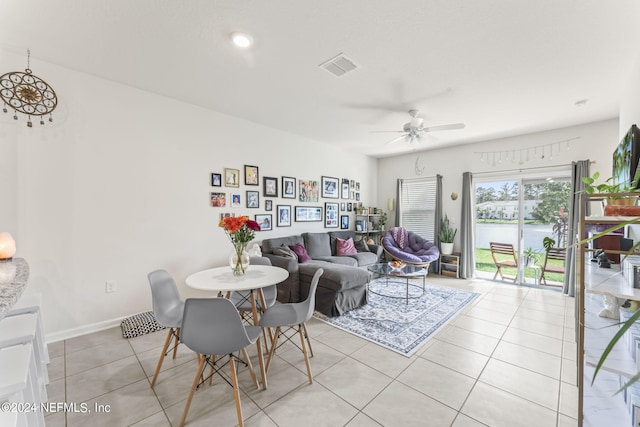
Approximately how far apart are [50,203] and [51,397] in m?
1.74

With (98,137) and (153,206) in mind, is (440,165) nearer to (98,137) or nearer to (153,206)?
(153,206)

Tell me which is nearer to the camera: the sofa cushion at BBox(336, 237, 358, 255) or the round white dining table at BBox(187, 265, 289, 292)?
the round white dining table at BBox(187, 265, 289, 292)

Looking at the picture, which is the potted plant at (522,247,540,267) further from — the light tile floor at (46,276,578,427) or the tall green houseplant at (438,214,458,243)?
the light tile floor at (46,276,578,427)

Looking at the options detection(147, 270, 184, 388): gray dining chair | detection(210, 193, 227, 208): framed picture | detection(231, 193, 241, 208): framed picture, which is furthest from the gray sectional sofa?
detection(147, 270, 184, 388): gray dining chair

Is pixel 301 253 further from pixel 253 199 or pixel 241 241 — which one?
pixel 241 241

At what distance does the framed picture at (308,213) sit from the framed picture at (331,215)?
0.19 metres

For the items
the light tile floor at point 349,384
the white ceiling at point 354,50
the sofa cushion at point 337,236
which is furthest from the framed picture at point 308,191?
the light tile floor at point 349,384

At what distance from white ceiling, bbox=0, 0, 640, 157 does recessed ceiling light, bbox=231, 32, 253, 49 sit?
6cm

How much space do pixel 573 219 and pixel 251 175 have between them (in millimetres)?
5114

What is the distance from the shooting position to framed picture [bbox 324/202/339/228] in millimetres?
5609

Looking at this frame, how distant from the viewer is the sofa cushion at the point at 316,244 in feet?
15.9

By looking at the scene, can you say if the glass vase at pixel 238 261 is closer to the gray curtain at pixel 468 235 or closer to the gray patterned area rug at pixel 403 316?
the gray patterned area rug at pixel 403 316

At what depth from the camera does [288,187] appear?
15.7 ft

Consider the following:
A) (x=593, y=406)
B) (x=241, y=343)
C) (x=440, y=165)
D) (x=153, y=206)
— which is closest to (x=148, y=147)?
(x=153, y=206)
